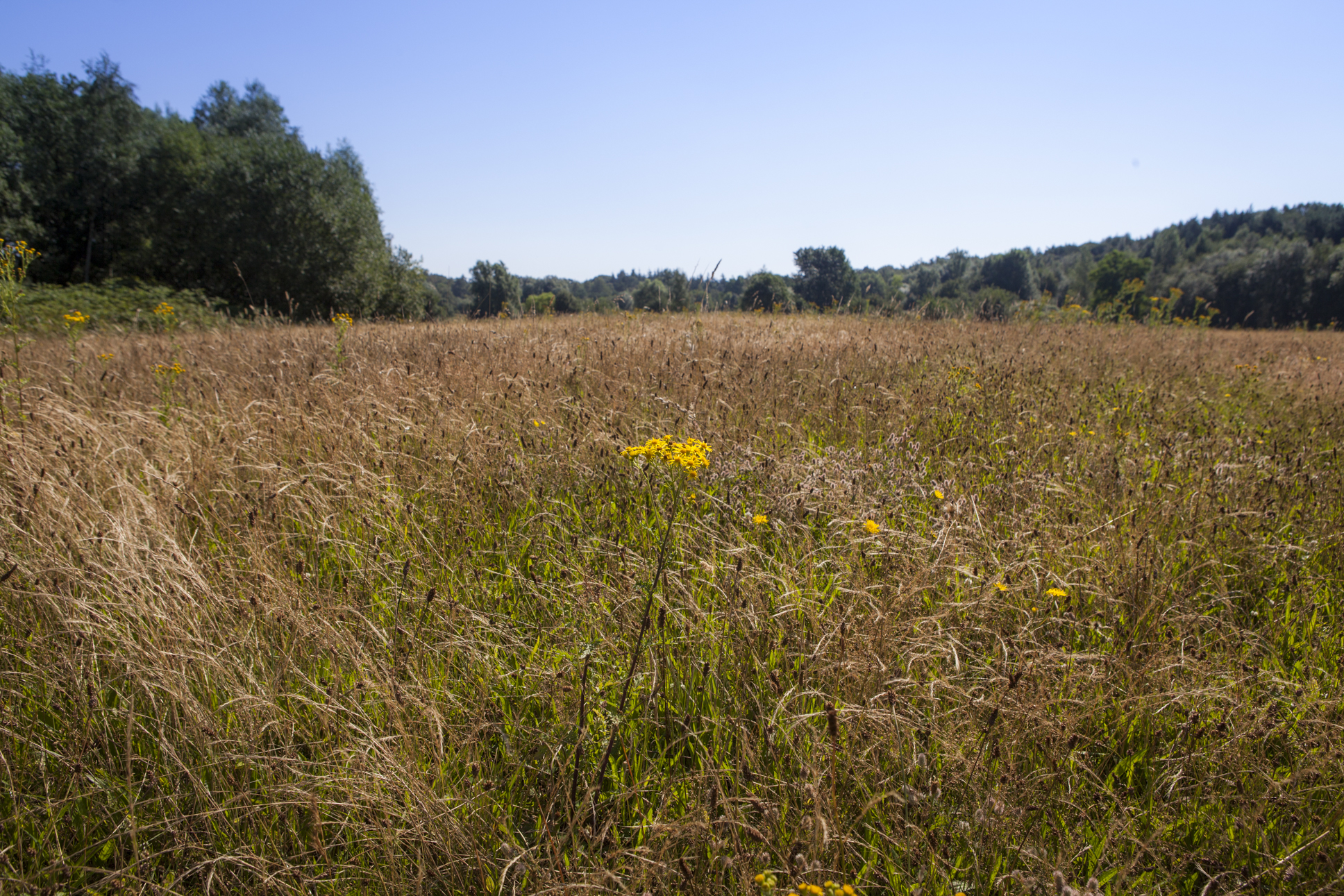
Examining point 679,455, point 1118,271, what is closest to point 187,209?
point 679,455

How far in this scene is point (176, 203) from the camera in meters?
28.6

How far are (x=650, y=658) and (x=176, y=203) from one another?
3862 cm

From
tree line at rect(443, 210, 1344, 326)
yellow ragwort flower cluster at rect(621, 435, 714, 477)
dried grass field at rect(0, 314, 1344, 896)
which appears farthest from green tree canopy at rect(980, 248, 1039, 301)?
yellow ragwort flower cluster at rect(621, 435, 714, 477)

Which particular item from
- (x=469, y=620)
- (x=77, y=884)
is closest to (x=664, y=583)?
(x=469, y=620)

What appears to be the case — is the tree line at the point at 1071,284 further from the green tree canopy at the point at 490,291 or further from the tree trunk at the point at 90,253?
the tree trunk at the point at 90,253

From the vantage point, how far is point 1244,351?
734cm

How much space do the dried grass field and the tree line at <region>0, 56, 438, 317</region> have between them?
2808 centimetres

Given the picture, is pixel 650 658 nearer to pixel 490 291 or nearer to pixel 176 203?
pixel 490 291

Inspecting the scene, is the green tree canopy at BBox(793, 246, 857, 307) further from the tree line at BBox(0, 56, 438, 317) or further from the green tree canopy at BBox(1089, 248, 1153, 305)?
the green tree canopy at BBox(1089, 248, 1153, 305)

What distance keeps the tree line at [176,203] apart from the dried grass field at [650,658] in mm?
28077

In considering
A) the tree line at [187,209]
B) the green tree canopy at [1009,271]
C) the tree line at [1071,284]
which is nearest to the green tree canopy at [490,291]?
the tree line at [1071,284]

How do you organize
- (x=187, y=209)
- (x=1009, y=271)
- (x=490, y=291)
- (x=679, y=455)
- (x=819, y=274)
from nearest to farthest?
(x=679, y=455) → (x=490, y=291) → (x=819, y=274) → (x=187, y=209) → (x=1009, y=271)

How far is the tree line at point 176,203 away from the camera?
27250 millimetres

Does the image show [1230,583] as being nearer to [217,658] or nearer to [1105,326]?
[217,658]
